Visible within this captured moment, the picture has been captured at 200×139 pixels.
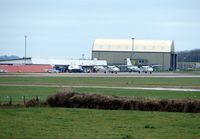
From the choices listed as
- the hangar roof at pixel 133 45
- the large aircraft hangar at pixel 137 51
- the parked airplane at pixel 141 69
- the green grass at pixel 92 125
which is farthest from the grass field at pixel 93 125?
the hangar roof at pixel 133 45

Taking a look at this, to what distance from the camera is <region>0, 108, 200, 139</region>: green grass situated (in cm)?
2002

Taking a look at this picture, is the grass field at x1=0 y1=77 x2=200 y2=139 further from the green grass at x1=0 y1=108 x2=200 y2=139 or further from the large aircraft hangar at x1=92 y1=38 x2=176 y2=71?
the large aircraft hangar at x1=92 y1=38 x2=176 y2=71

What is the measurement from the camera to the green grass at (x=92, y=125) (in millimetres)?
20016

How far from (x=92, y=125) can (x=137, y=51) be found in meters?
170

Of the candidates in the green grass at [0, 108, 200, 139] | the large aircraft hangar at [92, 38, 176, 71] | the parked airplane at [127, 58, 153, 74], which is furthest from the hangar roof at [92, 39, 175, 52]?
the green grass at [0, 108, 200, 139]

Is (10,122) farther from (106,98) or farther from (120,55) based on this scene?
(120,55)

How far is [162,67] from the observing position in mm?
188625

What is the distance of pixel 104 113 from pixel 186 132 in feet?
29.5

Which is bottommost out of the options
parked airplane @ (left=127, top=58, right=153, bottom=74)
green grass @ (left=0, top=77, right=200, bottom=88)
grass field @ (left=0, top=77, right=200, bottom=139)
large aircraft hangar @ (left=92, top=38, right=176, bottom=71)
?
parked airplane @ (left=127, top=58, right=153, bottom=74)

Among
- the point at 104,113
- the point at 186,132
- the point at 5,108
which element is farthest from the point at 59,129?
the point at 5,108

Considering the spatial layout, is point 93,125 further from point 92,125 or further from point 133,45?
point 133,45

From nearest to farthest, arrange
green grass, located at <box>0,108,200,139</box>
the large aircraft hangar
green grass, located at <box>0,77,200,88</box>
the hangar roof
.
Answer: green grass, located at <box>0,108,200,139</box> < green grass, located at <box>0,77,200,88</box> < the large aircraft hangar < the hangar roof

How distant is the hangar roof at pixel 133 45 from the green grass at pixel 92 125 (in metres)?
159

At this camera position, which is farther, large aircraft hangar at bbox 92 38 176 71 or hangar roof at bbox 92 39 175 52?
hangar roof at bbox 92 39 175 52
